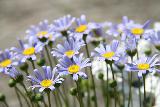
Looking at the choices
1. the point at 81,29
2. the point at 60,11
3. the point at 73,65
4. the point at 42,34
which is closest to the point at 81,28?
the point at 81,29

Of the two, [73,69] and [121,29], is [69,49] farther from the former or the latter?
[121,29]

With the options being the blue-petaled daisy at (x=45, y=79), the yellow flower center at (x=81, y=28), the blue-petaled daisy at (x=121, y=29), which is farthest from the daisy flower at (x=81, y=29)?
the blue-petaled daisy at (x=45, y=79)

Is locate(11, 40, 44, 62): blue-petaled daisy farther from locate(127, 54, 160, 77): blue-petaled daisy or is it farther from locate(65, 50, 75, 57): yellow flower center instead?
locate(127, 54, 160, 77): blue-petaled daisy

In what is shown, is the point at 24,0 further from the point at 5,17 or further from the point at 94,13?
the point at 94,13

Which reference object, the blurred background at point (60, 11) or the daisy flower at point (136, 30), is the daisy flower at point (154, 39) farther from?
the blurred background at point (60, 11)

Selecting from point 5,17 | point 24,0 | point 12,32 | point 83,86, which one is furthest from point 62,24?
point 24,0
